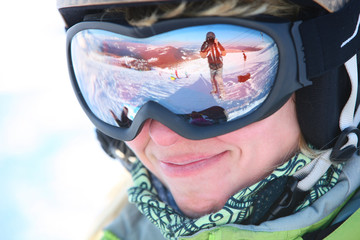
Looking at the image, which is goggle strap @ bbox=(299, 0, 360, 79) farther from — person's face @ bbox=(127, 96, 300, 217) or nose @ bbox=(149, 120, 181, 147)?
nose @ bbox=(149, 120, 181, 147)

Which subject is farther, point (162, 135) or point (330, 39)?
point (162, 135)

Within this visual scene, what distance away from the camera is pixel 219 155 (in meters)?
1.59

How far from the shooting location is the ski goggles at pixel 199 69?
1.36m

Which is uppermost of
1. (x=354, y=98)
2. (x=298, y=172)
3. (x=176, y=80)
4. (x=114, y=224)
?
(x=176, y=80)

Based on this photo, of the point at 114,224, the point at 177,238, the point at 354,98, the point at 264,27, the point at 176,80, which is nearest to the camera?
the point at 264,27

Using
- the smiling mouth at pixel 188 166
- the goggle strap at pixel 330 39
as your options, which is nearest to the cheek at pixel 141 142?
the smiling mouth at pixel 188 166

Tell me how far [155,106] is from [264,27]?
17.1 inches

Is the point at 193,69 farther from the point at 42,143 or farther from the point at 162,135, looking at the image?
the point at 42,143

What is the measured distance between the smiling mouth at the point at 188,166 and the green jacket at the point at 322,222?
21 centimetres

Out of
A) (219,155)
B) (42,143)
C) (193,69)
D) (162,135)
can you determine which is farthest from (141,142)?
(42,143)

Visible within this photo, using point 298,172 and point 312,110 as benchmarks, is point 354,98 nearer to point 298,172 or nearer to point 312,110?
point 312,110

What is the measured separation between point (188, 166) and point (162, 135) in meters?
0.16

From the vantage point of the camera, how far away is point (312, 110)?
152cm

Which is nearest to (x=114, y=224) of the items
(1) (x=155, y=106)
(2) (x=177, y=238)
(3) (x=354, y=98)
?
(2) (x=177, y=238)
